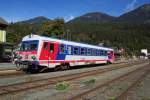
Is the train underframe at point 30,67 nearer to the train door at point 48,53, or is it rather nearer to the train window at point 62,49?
the train door at point 48,53

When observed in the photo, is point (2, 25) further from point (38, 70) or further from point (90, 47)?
point (38, 70)

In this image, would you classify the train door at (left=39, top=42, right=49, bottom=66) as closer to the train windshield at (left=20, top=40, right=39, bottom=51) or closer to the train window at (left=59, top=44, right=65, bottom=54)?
the train windshield at (left=20, top=40, right=39, bottom=51)

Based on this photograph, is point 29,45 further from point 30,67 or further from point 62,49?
point 62,49

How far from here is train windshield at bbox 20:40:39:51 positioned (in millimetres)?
20203

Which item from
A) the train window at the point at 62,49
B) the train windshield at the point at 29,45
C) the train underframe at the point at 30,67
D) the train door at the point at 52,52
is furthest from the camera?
the train window at the point at 62,49

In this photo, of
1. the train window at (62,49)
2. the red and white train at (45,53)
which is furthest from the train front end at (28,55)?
the train window at (62,49)

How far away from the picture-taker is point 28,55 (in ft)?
66.8

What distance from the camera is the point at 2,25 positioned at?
47.6 meters

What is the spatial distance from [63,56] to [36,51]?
3879mm

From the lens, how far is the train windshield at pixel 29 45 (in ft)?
66.3

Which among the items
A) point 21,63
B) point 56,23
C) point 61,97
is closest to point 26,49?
point 21,63

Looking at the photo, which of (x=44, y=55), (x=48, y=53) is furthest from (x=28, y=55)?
(x=48, y=53)

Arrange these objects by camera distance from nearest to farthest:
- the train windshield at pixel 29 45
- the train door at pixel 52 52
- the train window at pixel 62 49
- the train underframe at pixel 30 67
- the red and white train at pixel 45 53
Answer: the train underframe at pixel 30 67
the red and white train at pixel 45 53
the train windshield at pixel 29 45
the train door at pixel 52 52
the train window at pixel 62 49

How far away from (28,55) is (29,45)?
90 centimetres
